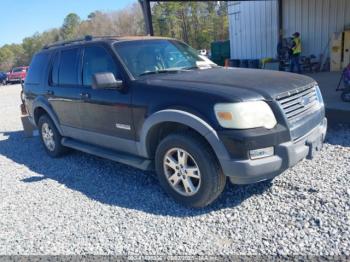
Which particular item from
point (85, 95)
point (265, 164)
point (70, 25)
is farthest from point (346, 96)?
point (70, 25)

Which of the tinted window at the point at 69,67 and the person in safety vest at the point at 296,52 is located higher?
the tinted window at the point at 69,67

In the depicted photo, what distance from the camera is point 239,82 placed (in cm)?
347

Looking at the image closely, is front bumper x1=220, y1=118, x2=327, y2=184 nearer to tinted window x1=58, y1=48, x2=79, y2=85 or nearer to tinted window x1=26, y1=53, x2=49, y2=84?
tinted window x1=58, y1=48, x2=79, y2=85

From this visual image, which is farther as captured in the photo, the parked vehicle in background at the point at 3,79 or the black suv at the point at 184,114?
the parked vehicle in background at the point at 3,79

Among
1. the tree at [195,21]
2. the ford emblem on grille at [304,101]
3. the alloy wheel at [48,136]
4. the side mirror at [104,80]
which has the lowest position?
the alloy wheel at [48,136]

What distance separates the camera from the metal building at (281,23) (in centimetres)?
1343

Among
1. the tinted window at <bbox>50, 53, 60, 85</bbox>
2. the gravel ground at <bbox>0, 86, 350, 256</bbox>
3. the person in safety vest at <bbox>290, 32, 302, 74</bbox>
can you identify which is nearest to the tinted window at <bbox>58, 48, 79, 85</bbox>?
the tinted window at <bbox>50, 53, 60, 85</bbox>

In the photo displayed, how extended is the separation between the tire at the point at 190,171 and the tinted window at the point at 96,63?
1.27m

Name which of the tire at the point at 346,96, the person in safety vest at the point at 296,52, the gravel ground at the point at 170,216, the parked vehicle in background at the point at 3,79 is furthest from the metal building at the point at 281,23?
the parked vehicle in background at the point at 3,79

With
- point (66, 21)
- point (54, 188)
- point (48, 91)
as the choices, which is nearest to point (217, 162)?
point (54, 188)

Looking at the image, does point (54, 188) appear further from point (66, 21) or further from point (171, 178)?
point (66, 21)

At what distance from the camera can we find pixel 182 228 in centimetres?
328

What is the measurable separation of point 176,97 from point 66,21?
81.9 m

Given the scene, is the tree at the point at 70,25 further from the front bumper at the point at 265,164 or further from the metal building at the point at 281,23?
the front bumper at the point at 265,164
